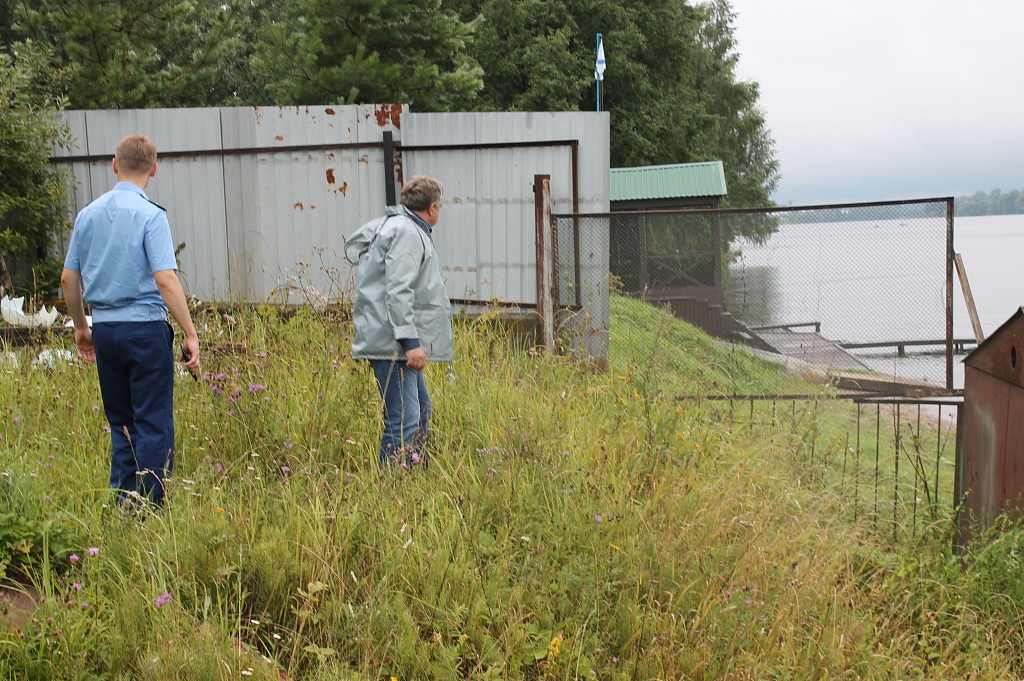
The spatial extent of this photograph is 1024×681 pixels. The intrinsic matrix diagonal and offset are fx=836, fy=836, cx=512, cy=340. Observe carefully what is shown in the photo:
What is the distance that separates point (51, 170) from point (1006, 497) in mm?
8413

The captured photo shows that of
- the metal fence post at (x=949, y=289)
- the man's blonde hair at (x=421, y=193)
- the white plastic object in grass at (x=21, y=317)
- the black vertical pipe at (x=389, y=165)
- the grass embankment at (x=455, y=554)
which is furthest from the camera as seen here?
the black vertical pipe at (x=389, y=165)

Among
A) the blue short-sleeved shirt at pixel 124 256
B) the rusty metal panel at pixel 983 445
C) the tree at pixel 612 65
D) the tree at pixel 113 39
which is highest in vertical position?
the tree at pixel 612 65

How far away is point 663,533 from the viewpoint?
11.4ft

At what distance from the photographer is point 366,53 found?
13328 mm

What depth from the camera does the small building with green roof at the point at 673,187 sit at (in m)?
20.0

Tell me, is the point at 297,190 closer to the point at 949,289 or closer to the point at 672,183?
the point at 949,289

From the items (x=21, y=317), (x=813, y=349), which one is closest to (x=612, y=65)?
(x=813, y=349)

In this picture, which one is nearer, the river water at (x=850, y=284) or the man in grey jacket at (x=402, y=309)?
the man in grey jacket at (x=402, y=309)

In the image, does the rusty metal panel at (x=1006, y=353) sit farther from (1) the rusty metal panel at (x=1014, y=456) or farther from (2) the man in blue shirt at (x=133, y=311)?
(2) the man in blue shirt at (x=133, y=311)

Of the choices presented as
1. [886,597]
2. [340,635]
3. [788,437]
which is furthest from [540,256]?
[340,635]

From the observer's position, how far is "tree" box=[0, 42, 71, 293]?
7570 mm

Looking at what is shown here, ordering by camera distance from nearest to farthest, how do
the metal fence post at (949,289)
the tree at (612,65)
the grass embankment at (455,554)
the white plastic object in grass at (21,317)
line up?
the grass embankment at (455,554) → the metal fence post at (949,289) → the white plastic object in grass at (21,317) → the tree at (612,65)

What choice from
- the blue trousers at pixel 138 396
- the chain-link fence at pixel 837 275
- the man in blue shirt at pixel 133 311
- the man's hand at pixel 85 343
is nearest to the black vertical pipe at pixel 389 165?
the chain-link fence at pixel 837 275

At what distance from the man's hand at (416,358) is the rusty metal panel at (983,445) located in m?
3.12
